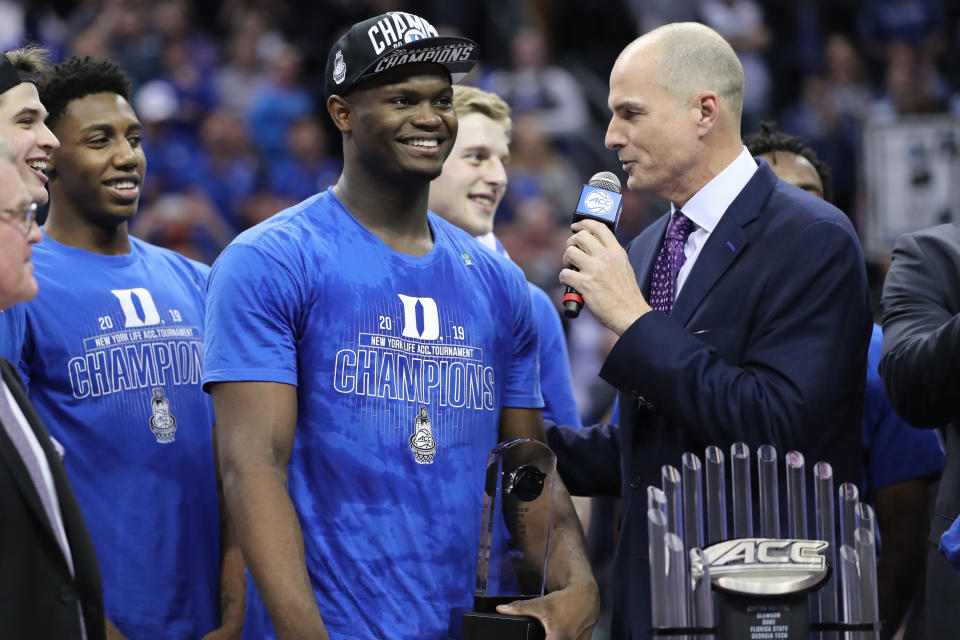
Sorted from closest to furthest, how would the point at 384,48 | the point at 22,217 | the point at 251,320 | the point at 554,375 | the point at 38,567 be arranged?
the point at 38,567, the point at 22,217, the point at 251,320, the point at 384,48, the point at 554,375

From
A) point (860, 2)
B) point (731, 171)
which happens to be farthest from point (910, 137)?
point (860, 2)

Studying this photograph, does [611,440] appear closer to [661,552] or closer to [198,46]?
[661,552]

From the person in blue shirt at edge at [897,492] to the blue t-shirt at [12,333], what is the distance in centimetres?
250

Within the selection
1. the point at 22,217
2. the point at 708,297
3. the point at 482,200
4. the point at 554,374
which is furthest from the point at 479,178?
the point at 22,217

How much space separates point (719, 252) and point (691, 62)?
22.5 inches

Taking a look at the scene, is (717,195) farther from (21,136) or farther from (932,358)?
(21,136)

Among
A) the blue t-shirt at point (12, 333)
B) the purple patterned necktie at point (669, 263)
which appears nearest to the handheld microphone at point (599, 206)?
the purple patterned necktie at point (669, 263)

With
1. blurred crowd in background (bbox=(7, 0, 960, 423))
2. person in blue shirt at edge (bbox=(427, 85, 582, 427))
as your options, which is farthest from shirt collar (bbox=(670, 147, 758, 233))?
blurred crowd in background (bbox=(7, 0, 960, 423))

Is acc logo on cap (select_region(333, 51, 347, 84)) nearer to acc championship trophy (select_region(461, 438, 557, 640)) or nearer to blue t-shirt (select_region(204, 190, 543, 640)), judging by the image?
blue t-shirt (select_region(204, 190, 543, 640))

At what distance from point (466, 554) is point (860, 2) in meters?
10.8

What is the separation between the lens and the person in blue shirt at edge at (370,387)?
3.04 m

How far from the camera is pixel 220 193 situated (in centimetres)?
1019

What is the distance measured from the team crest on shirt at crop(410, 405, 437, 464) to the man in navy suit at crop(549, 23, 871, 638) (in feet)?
1.60

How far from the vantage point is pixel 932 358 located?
10.6 feet
